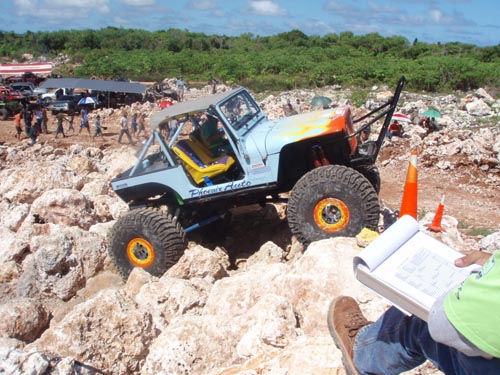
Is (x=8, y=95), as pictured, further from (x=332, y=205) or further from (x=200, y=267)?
(x=332, y=205)

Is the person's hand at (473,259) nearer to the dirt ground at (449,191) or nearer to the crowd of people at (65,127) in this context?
the dirt ground at (449,191)

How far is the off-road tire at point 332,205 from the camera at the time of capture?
521 centimetres

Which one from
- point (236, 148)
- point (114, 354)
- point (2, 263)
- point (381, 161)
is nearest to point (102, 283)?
point (2, 263)

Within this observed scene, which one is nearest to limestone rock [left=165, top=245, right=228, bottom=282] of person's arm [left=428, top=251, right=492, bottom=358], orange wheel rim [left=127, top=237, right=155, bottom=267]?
orange wheel rim [left=127, top=237, right=155, bottom=267]

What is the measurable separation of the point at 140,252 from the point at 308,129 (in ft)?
7.32

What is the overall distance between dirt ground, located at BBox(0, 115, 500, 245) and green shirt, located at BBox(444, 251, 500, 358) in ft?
17.7

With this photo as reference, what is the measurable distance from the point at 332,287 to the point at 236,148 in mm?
2314

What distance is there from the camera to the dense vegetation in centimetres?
3006

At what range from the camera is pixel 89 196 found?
780 centimetres

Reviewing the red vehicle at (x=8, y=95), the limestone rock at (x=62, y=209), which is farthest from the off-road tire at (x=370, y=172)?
the red vehicle at (x=8, y=95)

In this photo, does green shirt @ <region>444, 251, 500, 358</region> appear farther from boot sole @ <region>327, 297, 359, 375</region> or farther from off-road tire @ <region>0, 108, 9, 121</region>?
off-road tire @ <region>0, 108, 9, 121</region>

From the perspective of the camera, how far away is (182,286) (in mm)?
4438

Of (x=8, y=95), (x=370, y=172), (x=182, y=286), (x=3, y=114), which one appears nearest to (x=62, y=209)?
(x=182, y=286)

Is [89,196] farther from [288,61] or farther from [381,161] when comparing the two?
[288,61]
